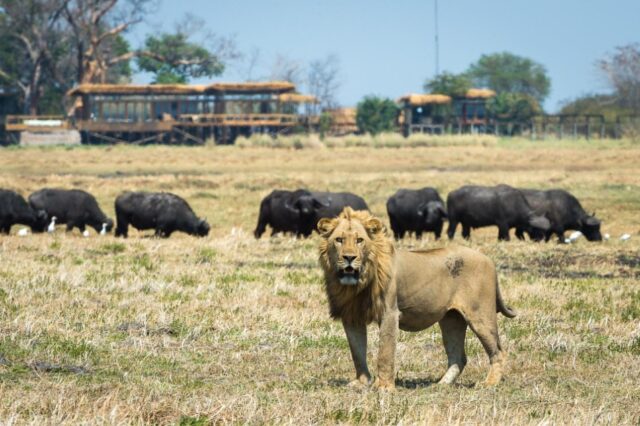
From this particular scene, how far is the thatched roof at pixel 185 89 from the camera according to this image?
85625mm

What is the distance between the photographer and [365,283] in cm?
938

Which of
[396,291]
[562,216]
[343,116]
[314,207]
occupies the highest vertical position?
[343,116]

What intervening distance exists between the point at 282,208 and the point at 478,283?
17461 mm

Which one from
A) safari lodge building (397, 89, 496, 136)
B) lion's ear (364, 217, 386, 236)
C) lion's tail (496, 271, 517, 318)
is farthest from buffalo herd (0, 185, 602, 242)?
safari lodge building (397, 89, 496, 136)

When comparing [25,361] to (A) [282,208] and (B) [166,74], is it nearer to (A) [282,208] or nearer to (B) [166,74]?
(A) [282,208]

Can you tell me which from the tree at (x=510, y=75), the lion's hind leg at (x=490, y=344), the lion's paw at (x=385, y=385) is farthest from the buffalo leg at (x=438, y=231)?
the tree at (x=510, y=75)

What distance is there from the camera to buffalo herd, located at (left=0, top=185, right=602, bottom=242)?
88.2 ft

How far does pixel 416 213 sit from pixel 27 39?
76.3 metres

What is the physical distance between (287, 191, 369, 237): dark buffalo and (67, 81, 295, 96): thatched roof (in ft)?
191

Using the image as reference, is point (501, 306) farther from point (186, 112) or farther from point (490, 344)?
point (186, 112)

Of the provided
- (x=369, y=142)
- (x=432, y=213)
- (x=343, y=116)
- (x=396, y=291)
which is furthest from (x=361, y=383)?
(x=343, y=116)

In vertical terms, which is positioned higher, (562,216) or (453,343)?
(453,343)

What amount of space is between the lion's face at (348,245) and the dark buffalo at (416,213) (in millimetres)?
17394

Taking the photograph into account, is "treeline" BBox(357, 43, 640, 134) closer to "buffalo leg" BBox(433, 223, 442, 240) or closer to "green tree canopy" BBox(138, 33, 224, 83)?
"green tree canopy" BBox(138, 33, 224, 83)
